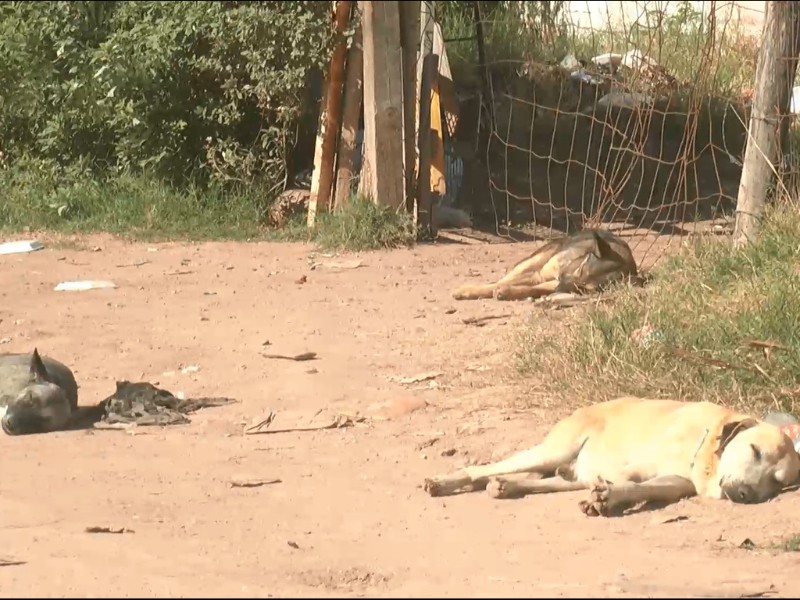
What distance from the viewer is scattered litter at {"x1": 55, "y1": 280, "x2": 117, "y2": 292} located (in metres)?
9.39

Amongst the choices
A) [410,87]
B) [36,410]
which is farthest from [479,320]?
[410,87]

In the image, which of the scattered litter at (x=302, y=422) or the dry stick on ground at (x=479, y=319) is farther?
the dry stick on ground at (x=479, y=319)

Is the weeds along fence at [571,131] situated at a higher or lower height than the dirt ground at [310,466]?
higher

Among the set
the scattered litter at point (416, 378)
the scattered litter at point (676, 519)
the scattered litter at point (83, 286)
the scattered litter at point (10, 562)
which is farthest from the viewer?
the scattered litter at point (83, 286)

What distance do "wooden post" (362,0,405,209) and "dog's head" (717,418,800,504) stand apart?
578cm

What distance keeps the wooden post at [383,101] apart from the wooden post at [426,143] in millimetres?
184

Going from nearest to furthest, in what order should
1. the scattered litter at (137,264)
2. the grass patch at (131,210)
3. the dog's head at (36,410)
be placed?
the dog's head at (36,410) < the scattered litter at (137,264) < the grass patch at (131,210)

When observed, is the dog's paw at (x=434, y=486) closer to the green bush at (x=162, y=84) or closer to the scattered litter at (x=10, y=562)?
the scattered litter at (x=10, y=562)

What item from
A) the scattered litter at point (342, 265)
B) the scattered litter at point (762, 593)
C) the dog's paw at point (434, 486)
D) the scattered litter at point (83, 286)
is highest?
the scattered litter at point (762, 593)

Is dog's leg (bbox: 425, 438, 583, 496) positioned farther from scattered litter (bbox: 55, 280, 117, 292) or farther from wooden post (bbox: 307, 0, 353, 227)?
wooden post (bbox: 307, 0, 353, 227)

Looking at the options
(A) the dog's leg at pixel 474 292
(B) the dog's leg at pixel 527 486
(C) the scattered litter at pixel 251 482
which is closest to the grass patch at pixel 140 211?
(A) the dog's leg at pixel 474 292

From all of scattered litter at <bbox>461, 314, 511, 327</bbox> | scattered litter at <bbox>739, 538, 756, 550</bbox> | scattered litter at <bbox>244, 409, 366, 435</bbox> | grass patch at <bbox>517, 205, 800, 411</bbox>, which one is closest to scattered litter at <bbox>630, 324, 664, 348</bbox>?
grass patch at <bbox>517, 205, 800, 411</bbox>

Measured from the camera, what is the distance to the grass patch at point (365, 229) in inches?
415

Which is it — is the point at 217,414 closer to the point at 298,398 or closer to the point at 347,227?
the point at 298,398
